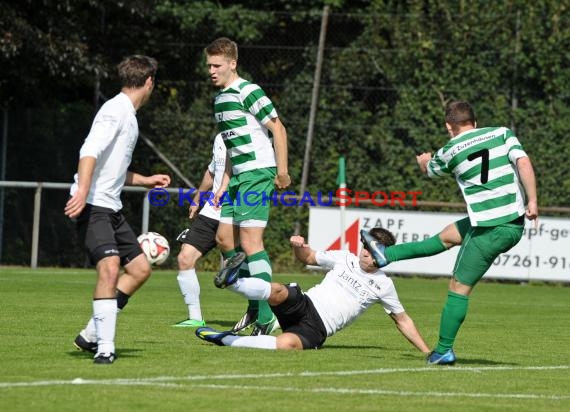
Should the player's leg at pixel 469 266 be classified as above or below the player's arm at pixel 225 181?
below

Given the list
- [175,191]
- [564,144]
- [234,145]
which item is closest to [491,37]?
[564,144]

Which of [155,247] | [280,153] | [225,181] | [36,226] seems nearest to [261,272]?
[280,153]

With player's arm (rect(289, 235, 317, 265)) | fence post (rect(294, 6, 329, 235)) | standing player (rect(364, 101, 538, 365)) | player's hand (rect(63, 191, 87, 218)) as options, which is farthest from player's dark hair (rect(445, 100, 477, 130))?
fence post (rect(294, 6, 329, 235))

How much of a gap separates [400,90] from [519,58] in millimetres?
2234

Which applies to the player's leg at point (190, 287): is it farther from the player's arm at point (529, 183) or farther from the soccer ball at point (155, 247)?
the soccer ball at point (155, 247)

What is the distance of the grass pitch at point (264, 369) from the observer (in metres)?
6.83

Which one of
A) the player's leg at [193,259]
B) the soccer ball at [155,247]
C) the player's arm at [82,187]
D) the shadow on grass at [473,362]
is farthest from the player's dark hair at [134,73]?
the soccer ball at [155,247]

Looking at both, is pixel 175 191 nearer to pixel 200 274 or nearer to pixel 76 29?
pixel 200 274

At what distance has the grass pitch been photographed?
6832 mm

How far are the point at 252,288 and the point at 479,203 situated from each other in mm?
1715

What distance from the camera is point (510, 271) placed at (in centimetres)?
2194

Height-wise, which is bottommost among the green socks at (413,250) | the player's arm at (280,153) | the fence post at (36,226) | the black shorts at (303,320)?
the fence post at (36,226)

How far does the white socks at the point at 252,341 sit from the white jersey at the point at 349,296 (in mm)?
448

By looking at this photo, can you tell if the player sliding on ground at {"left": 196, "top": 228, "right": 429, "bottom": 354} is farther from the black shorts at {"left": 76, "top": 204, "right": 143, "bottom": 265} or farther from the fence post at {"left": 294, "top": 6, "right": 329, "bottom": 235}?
the fence post at {"left": 294, "top": 6, "right": 329, "bottom": 235}
